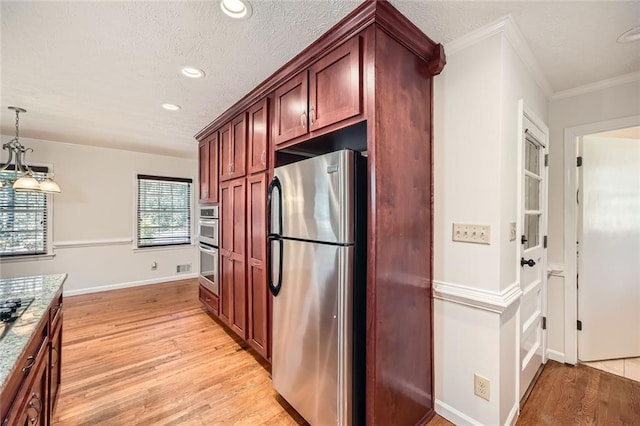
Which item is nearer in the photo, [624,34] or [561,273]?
[624,34]

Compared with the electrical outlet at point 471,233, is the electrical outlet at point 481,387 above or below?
below

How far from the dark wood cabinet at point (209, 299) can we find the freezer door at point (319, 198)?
188 cm

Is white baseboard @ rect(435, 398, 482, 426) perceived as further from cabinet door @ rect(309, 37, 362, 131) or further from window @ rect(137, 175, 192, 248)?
window @ rect(137, 175, 192, 248)

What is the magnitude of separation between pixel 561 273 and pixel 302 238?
7.87 feet

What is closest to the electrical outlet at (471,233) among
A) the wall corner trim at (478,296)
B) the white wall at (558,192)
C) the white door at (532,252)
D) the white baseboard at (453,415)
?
the wall corner trim at (478,296)

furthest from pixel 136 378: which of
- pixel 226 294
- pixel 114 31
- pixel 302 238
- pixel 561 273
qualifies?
pixel 561 273

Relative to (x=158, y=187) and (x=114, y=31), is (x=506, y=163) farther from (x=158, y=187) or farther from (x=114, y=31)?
(x=158, y=187)

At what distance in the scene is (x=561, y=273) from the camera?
243 cm

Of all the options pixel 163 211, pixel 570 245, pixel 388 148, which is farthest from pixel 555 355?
pixel 163 211

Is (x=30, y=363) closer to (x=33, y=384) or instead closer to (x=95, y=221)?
(x=33, y=384)

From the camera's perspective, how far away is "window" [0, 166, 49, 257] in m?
3.85

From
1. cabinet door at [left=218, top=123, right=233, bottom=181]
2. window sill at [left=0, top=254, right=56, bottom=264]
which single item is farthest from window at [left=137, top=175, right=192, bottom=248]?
cabinet door at [left=218, top=123, right=233, bottom=181]

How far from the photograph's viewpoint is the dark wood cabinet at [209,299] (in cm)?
323

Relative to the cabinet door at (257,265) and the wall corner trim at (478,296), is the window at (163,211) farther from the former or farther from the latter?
the wall corner trim at (478,296)
